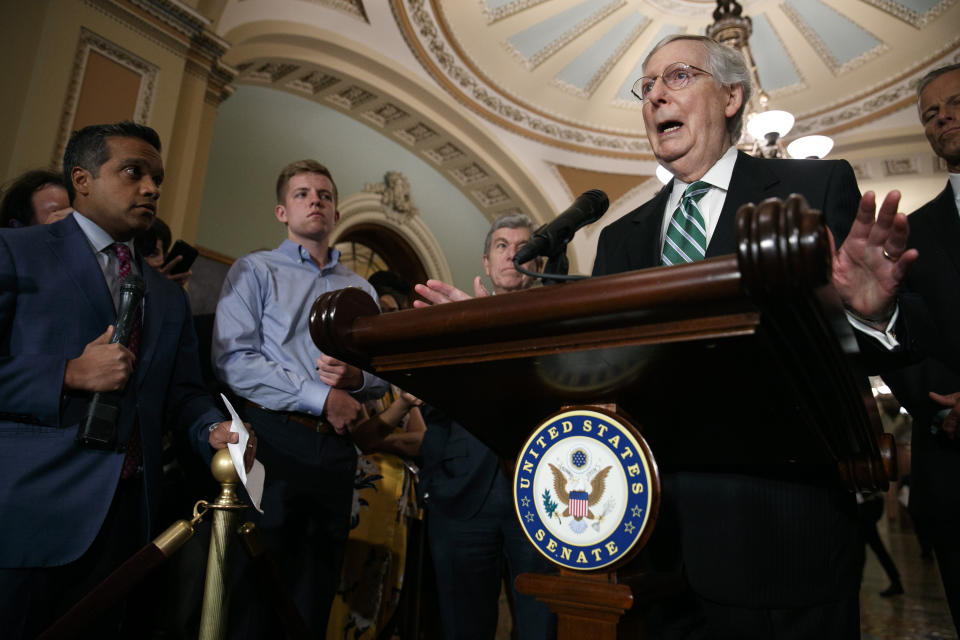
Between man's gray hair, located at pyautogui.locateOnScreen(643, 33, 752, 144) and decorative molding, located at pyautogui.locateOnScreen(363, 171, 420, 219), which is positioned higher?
decorative molding, located at pyautogui.locateOnScreen(363, 171, 420, 219)

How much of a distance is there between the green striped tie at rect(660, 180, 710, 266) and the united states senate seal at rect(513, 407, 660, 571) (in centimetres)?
46

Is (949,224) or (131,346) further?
(949,224)

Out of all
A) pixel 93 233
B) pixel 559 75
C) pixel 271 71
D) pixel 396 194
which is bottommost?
pixel 93 233

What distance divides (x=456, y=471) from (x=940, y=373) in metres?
1.16

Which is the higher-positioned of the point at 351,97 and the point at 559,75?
the point at 559,75

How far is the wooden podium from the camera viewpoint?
555 mm

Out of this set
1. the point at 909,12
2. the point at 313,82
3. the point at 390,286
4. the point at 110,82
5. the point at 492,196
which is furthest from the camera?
the point at 492,196

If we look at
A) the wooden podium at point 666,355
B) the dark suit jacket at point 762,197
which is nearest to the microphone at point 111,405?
the wooden podium at point 666,355

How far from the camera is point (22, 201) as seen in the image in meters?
1.99

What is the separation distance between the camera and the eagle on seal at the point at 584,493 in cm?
71

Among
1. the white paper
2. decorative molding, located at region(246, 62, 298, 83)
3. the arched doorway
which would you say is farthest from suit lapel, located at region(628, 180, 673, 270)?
the arched doorway

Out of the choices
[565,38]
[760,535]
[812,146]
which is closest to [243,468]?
[760,535]

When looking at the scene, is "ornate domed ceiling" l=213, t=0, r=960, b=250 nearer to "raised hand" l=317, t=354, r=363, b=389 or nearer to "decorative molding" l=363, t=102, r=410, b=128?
"decorative molding" l=363, t=102, r=410, b=128

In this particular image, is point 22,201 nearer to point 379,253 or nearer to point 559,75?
point 379,253
